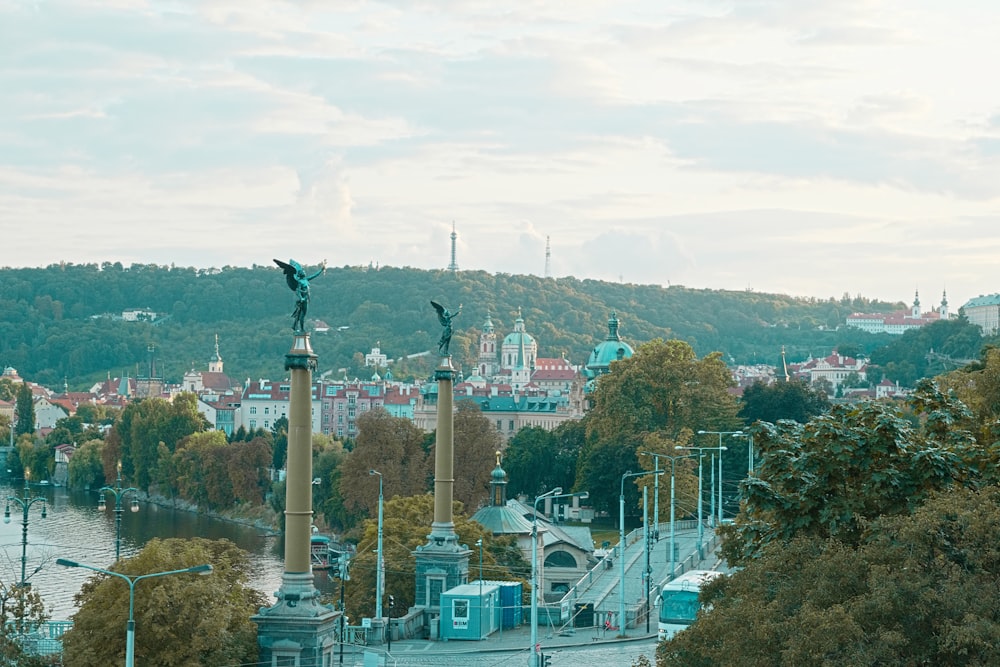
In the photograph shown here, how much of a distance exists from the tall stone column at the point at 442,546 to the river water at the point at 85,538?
13.2 metres

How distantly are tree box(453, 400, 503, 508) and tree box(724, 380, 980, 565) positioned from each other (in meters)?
60.2

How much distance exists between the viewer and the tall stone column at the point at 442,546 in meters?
45.3

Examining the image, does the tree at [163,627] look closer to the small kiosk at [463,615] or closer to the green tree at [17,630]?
the green tree at [17,630]

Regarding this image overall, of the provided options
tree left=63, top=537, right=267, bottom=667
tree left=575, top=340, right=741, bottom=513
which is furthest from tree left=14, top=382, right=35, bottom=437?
tree left=63, top=537, right=267, bottom=667

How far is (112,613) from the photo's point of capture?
3359cm

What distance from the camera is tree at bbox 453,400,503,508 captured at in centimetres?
9000

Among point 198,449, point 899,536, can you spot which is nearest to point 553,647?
point 899,536

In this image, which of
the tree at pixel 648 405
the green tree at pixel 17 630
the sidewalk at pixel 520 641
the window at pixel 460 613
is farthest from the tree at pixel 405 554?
Result: the tree at pixel 648 405

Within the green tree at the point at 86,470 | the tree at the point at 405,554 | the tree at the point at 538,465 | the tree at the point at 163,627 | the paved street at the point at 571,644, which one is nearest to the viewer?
the tree at the point at 163,627

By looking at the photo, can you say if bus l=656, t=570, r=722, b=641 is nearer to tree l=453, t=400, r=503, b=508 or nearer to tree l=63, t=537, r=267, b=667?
tree l=63, t=537, r=267, b=667

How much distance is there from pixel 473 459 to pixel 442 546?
153 feet

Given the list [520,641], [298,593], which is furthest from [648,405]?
[298,593]

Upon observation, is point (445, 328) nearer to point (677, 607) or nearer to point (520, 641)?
point (520, 641)

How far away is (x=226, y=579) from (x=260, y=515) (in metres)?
68.9
